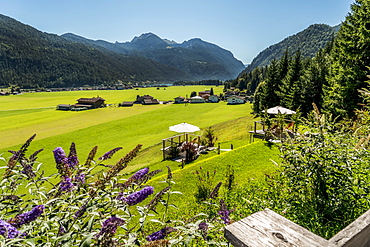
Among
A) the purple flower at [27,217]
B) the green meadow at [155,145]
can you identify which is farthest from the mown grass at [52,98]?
the purple flower at [27,217]

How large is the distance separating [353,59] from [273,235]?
20.2 m

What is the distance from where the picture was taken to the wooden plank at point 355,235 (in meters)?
1.15

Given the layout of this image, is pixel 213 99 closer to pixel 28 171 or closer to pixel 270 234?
pixel 28 171

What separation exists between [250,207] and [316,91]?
2683 centimetres

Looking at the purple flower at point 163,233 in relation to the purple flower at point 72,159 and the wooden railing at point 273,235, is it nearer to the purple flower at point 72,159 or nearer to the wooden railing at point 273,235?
the wooden railing at point 273,235

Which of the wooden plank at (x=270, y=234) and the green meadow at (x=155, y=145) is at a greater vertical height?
the wooden plank at (x=270, y=234)

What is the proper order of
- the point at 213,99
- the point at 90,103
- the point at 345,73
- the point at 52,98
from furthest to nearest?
the point at 52,98
the point at 213,99
the point at 90,103
the point at 345,73

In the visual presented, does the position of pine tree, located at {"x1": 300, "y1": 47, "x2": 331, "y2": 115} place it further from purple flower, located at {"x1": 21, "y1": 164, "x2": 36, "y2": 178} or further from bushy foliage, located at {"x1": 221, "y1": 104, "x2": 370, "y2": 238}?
purple flower, located at {"x1": 21, "y1": 164, "x2": 36, "y2": 178}

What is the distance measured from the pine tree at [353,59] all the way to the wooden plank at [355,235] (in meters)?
17.3

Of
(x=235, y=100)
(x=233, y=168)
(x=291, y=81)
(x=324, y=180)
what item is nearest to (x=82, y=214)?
(x=324, y=180)

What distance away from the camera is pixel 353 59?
16.0 meters

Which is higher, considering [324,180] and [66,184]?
[66,184]

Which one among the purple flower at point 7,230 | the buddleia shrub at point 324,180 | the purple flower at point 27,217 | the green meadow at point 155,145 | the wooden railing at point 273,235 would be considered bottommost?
the green meadow at point 155,145

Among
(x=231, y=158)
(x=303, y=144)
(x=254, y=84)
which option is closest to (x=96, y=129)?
(x=231, y=158)
